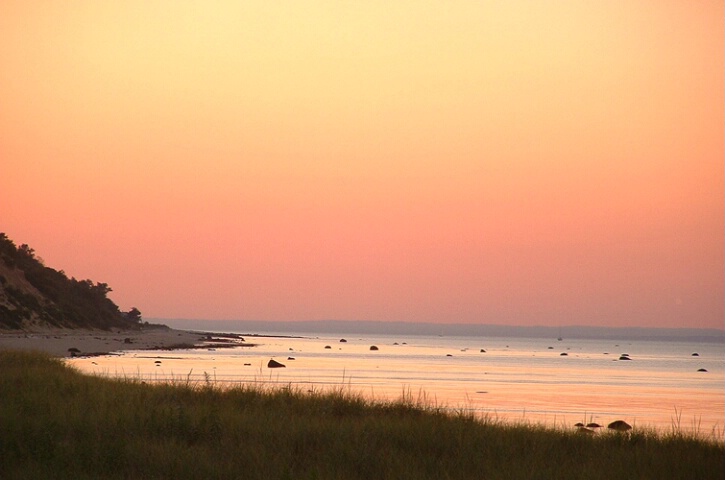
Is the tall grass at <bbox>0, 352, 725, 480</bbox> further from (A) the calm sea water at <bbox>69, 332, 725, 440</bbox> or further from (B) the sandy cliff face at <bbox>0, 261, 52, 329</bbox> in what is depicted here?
(B) the sandy cliff face at <bbox>0, 261, 52, 329</bbox>

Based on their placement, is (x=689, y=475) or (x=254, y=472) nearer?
(x=254, y=472)

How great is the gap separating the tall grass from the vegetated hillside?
59882 millimetres

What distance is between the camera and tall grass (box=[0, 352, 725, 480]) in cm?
1501

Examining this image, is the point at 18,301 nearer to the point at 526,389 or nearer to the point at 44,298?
the point at 44,298

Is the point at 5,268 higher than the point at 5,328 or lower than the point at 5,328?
higher

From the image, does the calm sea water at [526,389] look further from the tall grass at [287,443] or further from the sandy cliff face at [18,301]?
the sandy cliff face at [18,301]

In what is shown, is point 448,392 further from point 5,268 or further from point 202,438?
point 5,268

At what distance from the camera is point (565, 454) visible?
17438mm

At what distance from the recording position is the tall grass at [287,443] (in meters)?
15.0

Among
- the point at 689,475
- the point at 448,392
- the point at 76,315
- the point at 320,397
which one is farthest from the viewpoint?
the point at 76,315

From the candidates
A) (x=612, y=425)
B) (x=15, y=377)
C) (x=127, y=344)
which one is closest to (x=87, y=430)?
(x=15, y=377)

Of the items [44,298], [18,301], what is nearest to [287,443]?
[18,301]

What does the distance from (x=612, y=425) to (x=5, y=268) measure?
77.4m

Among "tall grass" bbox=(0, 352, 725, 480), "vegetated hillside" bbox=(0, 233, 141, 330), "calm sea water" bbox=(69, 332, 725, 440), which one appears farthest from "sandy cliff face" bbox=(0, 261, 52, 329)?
"tall grass" bbox=(0, 352, 725, 480)
